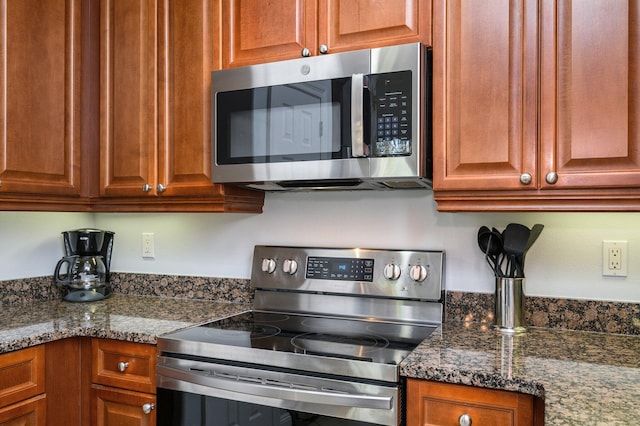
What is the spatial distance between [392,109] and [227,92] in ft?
2.01

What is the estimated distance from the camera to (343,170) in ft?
5.32

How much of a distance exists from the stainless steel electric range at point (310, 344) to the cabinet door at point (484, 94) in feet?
1.40

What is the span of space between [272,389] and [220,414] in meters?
0.21

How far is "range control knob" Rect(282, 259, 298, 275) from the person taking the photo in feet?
6.56

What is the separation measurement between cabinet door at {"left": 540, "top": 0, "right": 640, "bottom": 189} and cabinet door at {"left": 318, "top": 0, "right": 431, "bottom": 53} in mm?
355

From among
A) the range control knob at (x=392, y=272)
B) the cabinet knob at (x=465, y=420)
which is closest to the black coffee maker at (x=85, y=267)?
the range control knob at (x=392, y=272)

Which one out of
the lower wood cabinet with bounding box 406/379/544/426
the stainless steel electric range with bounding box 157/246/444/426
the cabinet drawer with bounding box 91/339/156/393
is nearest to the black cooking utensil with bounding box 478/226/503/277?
the stainless steel electric range with bounding box 157/246/444/426

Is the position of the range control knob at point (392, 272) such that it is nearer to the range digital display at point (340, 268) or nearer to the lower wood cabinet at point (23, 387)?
the range digital display at point (340, 268)

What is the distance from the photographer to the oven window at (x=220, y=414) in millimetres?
1366

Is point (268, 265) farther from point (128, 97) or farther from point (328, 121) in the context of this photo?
point (128, 97)

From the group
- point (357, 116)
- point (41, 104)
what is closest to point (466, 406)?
point (357, 116)

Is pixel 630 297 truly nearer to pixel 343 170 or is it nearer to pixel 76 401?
pixel 343 170

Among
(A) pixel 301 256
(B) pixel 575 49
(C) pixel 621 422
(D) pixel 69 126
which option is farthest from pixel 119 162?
(C) pixel 621 422

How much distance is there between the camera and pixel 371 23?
162 cm
